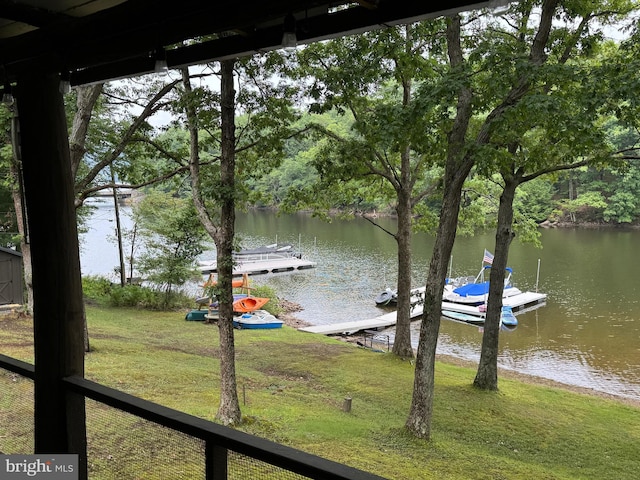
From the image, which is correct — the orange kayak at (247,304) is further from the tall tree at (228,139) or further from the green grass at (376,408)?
the tall tree at (228,139)

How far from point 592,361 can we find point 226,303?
12.7 meters

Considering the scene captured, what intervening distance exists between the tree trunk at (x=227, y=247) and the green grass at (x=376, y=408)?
1.26 feet

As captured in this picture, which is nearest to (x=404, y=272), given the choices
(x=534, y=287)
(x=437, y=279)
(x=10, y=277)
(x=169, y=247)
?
(x=437, y=279)

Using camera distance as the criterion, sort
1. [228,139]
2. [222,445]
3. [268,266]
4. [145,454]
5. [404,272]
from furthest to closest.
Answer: [268,266] → [404,272] → [228,139] → [145,454] → [222,445]

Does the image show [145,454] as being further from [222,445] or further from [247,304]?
[247,304]

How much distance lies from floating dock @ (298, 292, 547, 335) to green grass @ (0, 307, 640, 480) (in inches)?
157

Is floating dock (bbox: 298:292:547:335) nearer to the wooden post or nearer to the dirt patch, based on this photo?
the dirt patch

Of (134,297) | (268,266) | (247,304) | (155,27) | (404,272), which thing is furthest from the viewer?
(268,266)

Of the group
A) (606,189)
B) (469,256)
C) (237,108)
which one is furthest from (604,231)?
(237,108)

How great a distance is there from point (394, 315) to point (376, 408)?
1157 centimetres

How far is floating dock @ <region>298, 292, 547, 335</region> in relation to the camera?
19016 millimetres

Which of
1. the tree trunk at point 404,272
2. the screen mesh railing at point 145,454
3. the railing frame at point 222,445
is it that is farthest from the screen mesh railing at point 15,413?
the tree trunk at point 404,272

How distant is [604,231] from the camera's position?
42.0m

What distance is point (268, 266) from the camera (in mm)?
32531
